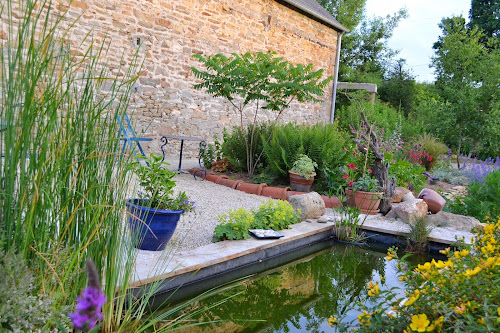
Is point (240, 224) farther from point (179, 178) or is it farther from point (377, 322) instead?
point (179, 178)

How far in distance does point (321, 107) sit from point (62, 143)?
12.2m

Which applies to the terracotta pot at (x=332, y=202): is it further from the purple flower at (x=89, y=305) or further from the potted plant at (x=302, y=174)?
the purple flower at (x=89, y=305)

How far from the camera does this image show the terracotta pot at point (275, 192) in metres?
6.34

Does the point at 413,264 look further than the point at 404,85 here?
No

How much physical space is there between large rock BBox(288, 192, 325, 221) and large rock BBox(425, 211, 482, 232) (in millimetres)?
1325

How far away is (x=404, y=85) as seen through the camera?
20203mm

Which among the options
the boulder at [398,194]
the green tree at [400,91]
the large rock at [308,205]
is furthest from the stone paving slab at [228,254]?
the green tree at [400,91]

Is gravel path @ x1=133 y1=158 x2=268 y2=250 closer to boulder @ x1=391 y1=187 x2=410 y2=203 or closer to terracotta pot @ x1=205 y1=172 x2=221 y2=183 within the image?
terracotta pot @ x1=205 y1=172 x2=221 y2=183

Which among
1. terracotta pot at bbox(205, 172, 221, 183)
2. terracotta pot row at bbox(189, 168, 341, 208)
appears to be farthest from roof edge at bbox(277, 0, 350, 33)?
terracotta pot row at bbox(189, 168, 341, 208)

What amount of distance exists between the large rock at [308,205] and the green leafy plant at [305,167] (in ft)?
2.81

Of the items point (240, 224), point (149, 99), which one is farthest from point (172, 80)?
point (240, 224)

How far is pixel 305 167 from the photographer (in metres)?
6.35

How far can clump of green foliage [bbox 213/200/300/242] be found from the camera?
417cm

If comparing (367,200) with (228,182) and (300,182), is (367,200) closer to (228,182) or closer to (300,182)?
(300,182)
